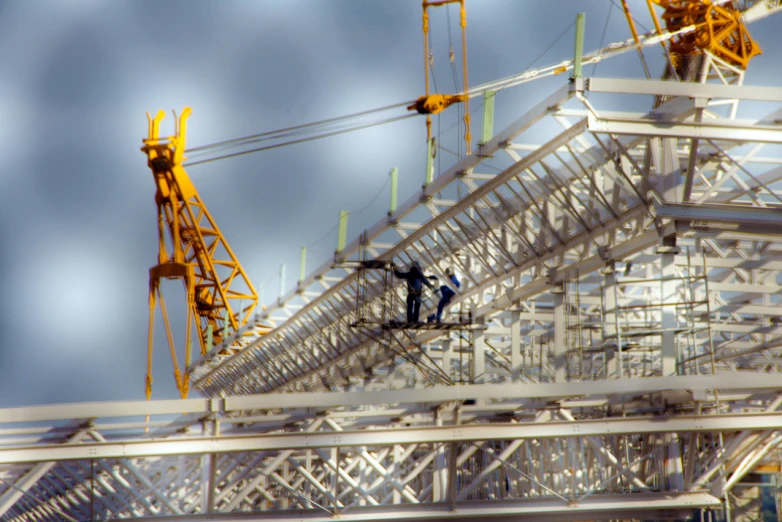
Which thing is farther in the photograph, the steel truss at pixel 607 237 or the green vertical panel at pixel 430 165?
the green vertical panel at pixel 430 165

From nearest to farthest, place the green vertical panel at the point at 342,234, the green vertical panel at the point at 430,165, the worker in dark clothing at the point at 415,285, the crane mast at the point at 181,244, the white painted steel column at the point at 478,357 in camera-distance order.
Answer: the green vertical panel at the point at 430,165
the white painted steel column at the point at 478,357
the worker in dark clothing at the point at 415,285
the green vertical panel at the point at 342,234
the crane mast at the point at 181,244

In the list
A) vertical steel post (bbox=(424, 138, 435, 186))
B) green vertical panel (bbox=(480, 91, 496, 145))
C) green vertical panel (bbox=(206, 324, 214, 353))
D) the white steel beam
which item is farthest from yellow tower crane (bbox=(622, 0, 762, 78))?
green vertical panel (bbox=(206, 324, 214, 353))

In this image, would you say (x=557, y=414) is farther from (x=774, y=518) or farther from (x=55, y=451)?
(x=774, y=518)

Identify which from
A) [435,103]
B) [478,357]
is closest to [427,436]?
[478,357]

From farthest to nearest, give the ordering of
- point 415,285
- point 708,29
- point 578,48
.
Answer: point 415,285 < point 708,29 < point 578,48

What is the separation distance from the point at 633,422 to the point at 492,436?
7.83 feet

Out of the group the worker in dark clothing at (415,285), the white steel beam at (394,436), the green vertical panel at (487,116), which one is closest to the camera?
the white steel beam at (394,436)

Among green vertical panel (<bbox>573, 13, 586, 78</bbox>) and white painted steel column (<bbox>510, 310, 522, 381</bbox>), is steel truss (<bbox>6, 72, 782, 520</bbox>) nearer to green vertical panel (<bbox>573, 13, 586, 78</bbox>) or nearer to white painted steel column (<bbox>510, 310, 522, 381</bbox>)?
white painted steel column (<bbox>510, 310, 522, 381</bbox>)

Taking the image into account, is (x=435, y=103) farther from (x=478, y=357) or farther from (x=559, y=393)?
(x=559, y=393)

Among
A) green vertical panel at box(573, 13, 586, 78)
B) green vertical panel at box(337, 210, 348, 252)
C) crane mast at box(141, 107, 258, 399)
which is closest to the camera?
green vertical panel at box(573, 13, 586, 78)

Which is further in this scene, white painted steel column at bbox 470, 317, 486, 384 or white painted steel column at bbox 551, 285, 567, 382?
white painted steel column at bbox 470, 317, 486, 384

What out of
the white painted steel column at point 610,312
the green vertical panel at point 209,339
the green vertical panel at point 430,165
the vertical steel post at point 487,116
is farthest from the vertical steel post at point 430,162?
the green vertical panel at point 209,339

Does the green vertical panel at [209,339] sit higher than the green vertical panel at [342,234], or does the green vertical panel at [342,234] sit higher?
the green vertical panel at [209,339]

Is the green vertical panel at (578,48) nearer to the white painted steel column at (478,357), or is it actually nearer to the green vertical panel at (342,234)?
the white painted steel column at (478,357)
